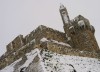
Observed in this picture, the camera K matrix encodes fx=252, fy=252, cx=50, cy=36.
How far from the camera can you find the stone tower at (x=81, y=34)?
22.6 meters

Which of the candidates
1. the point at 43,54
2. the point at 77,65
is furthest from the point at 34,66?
the point at 77,65

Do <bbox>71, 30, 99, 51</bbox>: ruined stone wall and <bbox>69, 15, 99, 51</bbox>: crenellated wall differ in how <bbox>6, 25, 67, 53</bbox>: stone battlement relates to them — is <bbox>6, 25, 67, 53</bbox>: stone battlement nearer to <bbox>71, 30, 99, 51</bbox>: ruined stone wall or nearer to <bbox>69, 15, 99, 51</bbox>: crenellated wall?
<bbox>69, 15, 99, 51</bbox>: crenellated wall

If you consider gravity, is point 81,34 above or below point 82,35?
above

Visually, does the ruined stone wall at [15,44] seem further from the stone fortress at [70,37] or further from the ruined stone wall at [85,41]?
→ the ruined stone wall at [85,41]

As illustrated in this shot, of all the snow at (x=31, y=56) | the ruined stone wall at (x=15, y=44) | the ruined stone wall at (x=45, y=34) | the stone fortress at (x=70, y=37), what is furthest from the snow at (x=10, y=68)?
the ruined stone wall at (x=15, y=44)

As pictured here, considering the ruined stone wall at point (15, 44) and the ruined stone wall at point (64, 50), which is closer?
the ruined stone wall at point (64, 50)

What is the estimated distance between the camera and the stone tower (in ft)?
74.3

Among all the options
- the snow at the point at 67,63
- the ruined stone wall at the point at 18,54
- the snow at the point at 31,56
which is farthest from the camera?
the ruined stone wall at the point at 18,54

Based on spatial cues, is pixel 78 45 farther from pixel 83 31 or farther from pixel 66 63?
pixel 66 63

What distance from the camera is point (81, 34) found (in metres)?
23.1

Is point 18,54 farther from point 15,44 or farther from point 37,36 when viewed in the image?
point 15,44

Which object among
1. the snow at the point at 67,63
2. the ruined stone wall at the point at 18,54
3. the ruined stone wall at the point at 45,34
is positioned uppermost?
the ruined stone wall at the point at 45,34

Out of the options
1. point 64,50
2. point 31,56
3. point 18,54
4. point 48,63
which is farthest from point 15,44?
point 48,63

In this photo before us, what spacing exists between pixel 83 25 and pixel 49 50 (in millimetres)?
7167
